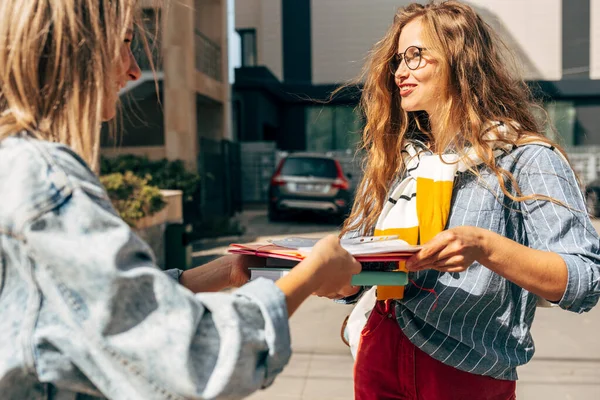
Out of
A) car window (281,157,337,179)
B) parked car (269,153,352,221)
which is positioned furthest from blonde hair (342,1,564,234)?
car window (281,157,337,179)

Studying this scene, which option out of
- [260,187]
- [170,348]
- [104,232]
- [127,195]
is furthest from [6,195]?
[260,187]

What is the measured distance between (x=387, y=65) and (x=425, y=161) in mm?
534

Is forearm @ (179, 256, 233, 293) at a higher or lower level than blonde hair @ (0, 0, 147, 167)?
lower

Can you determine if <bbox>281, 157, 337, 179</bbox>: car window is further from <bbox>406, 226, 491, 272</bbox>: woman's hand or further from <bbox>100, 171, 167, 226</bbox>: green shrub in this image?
<bbox>406, 226, 491, 272</bbox>: woman's hand

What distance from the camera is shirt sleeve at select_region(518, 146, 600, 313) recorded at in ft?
5.44

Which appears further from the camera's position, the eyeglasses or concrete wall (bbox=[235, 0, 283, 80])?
concrete wall (bbox=[235, 0, 283, 80])

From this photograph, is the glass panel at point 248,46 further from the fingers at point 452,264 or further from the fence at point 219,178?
the fingers at point 452,264

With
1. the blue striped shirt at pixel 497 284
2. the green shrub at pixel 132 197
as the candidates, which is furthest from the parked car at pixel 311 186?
the blue striped shirt at pixel 497 284

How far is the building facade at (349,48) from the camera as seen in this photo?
85.2ft

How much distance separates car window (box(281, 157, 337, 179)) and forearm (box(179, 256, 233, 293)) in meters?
12.5

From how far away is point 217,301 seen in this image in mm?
1065

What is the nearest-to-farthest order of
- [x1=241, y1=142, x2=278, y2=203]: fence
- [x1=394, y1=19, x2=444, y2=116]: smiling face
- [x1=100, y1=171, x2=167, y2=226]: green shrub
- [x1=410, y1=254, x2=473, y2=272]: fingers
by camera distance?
1. [x1=410, y1=254, x2=473, y2=272]: fingers
2. [x1=394, y1=19, x2=444, y2=116]: smiling face
3. [x1=100, y1=171, x2=167, y2=226]: green shrub
4. [x1=241, y1=142, x2=278, y2=203]: fence

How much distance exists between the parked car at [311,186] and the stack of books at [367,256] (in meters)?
12.5

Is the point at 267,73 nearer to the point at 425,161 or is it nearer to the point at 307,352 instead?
the point at 307,352
